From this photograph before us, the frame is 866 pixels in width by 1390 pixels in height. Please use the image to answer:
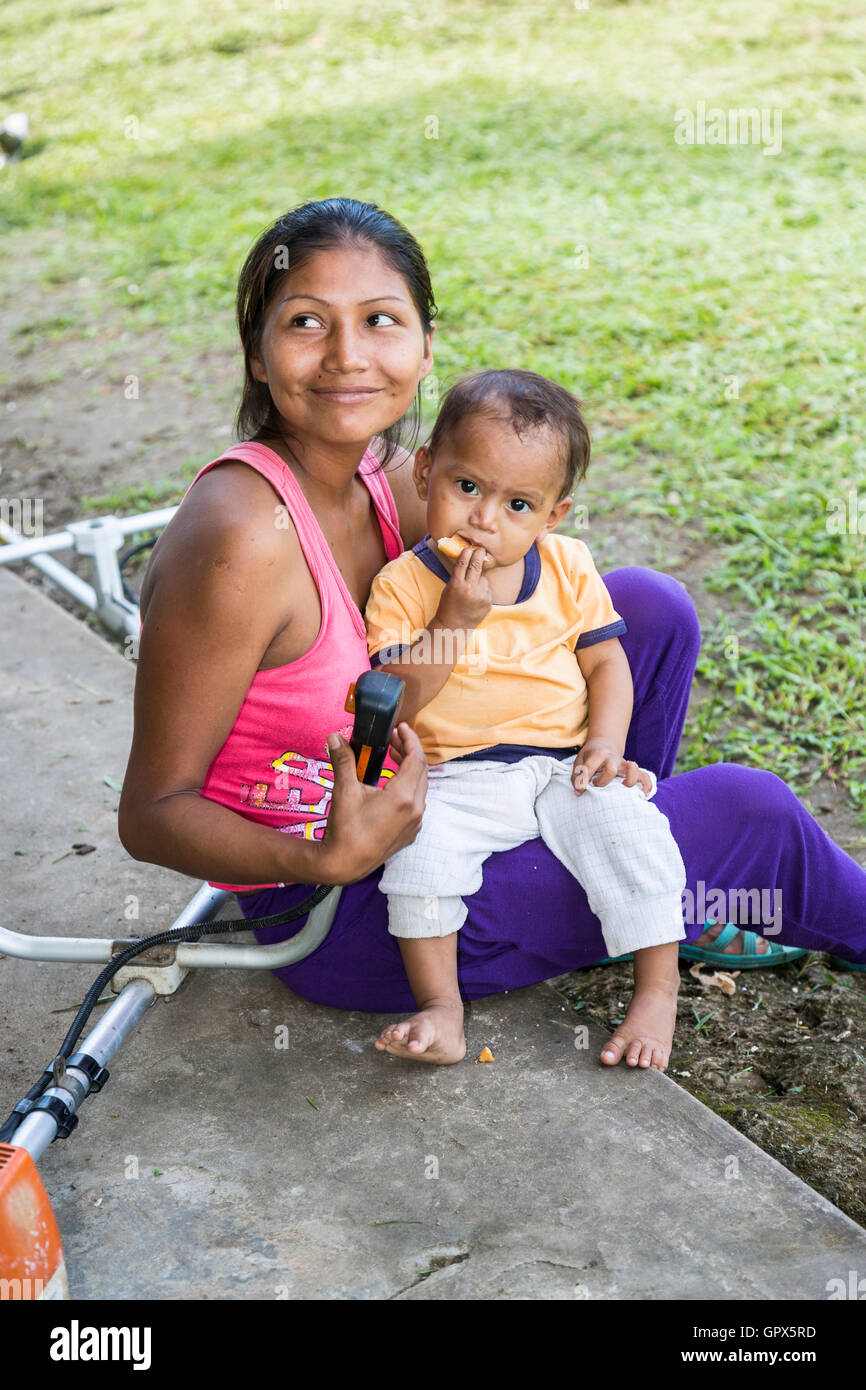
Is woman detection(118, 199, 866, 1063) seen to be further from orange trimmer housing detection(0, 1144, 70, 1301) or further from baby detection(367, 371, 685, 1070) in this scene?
orange trimmer housing detection(0, 1144, 70, 1301)

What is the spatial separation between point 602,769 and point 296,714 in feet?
1.71

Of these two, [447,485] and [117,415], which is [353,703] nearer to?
[447,485]

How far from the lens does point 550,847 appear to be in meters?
2.17

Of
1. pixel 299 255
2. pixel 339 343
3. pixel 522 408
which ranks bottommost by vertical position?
pixel 522 408

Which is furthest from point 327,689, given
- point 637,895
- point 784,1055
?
point 784,1055

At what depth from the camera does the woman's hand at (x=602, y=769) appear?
2160mm

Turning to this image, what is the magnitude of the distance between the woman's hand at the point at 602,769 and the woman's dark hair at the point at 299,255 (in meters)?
0.73

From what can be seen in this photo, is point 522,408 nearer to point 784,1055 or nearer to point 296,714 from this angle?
point 296,714

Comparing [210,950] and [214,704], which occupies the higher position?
[214,704]

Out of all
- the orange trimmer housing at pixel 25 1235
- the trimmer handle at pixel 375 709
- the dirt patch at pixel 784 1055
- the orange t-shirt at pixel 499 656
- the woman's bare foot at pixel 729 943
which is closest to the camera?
the orange trimmer housing at pixel 25 1235

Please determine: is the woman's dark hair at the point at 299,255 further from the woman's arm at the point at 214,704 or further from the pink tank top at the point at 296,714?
the woman's arm at the point at 214,704

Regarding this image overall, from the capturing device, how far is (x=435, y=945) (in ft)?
6.73

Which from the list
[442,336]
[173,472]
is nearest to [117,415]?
[173,472]

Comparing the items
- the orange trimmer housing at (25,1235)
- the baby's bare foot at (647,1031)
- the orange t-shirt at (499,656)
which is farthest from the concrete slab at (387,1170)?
the orange t-shirt at (499,656)
